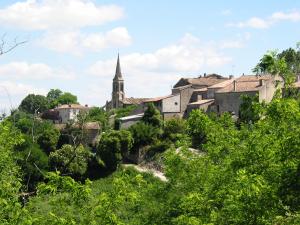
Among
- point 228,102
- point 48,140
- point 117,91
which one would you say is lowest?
point 48,140

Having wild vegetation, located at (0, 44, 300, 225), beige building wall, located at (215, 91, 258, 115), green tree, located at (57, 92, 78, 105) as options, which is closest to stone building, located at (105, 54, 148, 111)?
green tree, located at (57, 92, 78, 105)

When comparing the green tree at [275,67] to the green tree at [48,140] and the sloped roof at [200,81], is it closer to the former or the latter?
the green tree at [48,140]

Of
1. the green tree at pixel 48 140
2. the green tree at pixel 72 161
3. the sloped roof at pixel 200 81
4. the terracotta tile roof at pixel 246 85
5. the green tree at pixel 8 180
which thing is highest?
the sloped roof at pixel 200 81

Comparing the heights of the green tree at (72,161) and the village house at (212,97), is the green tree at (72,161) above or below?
below

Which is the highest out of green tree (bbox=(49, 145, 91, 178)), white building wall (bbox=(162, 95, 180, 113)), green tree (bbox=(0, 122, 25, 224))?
white building wall (bbox=(162, 95, 180, 113))

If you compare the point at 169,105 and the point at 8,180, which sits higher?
the point at 169,105

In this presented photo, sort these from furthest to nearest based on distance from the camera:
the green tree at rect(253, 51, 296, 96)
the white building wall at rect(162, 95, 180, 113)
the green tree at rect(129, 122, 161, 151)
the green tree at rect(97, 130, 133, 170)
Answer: the white building wall at rect(162, 95, 180, 113) < the green tree at rect(129, 122, 161, 151) < the green tree at rect(97, 130, 133, 170) < the green tree at rect(253, 51, 296, 96)

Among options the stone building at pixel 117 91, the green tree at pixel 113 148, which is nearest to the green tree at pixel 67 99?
the stone building at pixel 117 91

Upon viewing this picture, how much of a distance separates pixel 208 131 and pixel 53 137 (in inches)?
1650

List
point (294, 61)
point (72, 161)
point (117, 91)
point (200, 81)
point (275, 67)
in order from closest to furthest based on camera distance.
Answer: point (275, 67) < point (294, 61) < point (72, 161) < point (200, 81) < point (117, 91)

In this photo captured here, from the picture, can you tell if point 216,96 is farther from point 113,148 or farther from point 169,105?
point 113,148

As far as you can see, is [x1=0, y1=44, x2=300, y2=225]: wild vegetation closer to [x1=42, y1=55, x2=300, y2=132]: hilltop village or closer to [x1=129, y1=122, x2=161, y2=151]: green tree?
[x1=129, y1=122, x2=161, y2=151]: green tree

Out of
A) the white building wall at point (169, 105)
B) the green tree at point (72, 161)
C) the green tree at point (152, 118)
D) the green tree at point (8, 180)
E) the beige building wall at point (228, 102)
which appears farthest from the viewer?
→ the white building wall at point (169, 105)

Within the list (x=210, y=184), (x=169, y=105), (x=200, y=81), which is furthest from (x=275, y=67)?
(x=200, y=81)
